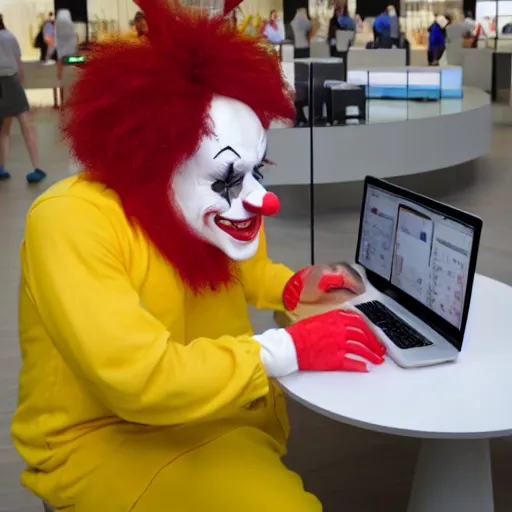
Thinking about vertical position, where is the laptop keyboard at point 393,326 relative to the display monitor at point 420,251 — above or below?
below

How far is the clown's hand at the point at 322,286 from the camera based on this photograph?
197 centimetres

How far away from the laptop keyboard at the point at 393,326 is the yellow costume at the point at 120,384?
35cm

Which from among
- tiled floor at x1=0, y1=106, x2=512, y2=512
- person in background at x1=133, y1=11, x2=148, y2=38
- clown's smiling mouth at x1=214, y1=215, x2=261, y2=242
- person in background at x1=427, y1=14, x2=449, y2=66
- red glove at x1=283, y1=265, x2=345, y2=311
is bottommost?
tiled floor at x1=0, y1=106, x2=512, y2=512

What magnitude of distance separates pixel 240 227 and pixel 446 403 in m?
0.51

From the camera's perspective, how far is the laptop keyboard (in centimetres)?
168

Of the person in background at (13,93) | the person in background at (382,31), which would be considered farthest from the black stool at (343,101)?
the person in background at (382,31)

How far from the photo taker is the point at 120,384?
137 centimetres

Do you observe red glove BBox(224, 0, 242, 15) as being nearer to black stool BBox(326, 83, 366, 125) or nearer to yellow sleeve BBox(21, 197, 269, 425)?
yellow sleeve BBox(21, 197, 269, 425)

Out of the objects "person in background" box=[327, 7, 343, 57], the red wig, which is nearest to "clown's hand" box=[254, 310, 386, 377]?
the red wig

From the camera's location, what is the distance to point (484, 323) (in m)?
1.84

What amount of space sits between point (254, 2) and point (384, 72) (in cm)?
677

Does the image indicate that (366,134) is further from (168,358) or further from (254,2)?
(254,2)

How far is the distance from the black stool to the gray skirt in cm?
253

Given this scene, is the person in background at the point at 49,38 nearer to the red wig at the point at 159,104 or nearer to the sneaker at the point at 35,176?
the sneaker at the point at 35,176
